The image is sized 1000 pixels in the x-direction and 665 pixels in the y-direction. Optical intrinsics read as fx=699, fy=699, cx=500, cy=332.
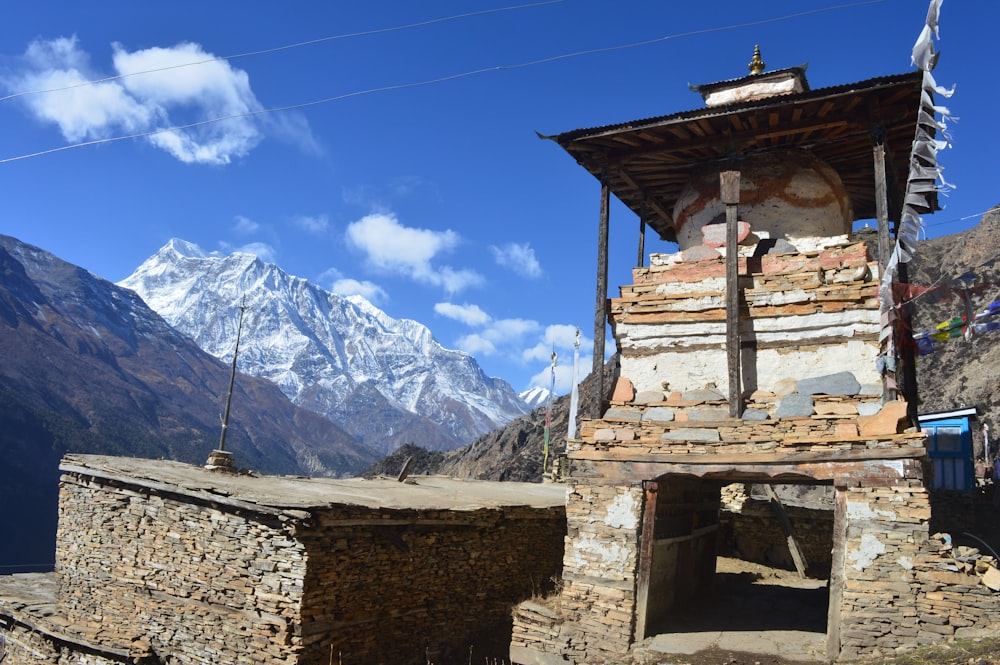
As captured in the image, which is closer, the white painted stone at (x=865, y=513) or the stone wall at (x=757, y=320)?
the white painted stone at (x=865, y=513)

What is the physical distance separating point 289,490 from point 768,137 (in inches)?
377

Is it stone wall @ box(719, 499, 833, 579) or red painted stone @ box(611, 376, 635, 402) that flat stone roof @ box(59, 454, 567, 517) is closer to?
red painted stone @ box(611, 376, 635, 402)

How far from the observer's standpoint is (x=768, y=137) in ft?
35.6

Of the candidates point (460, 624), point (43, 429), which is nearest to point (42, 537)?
point (43, 429)

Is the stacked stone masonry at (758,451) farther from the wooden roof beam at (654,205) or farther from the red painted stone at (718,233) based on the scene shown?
the wooden roof beam at (654,205)

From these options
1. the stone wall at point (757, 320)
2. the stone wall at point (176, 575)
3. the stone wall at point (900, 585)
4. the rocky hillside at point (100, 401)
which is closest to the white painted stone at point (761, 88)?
the stone wall at point (757, 320)

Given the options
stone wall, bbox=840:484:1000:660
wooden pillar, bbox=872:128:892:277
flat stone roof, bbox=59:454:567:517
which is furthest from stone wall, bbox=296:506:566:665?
wooden pillar, bbox=872:128:892:277

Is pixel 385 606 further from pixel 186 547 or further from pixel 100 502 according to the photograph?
pixel 100 502

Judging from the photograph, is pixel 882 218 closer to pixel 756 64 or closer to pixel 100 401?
pixel 756 64

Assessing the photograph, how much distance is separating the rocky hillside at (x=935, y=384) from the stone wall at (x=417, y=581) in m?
16.7

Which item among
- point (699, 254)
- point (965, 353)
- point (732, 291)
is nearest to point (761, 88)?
point (699, 254)

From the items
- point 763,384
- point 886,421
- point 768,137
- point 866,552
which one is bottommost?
point 866,552

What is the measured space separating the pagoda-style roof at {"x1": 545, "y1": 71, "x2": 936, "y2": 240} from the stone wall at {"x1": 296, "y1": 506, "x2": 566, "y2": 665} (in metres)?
6.52

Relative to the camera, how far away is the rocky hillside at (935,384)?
36.8m
